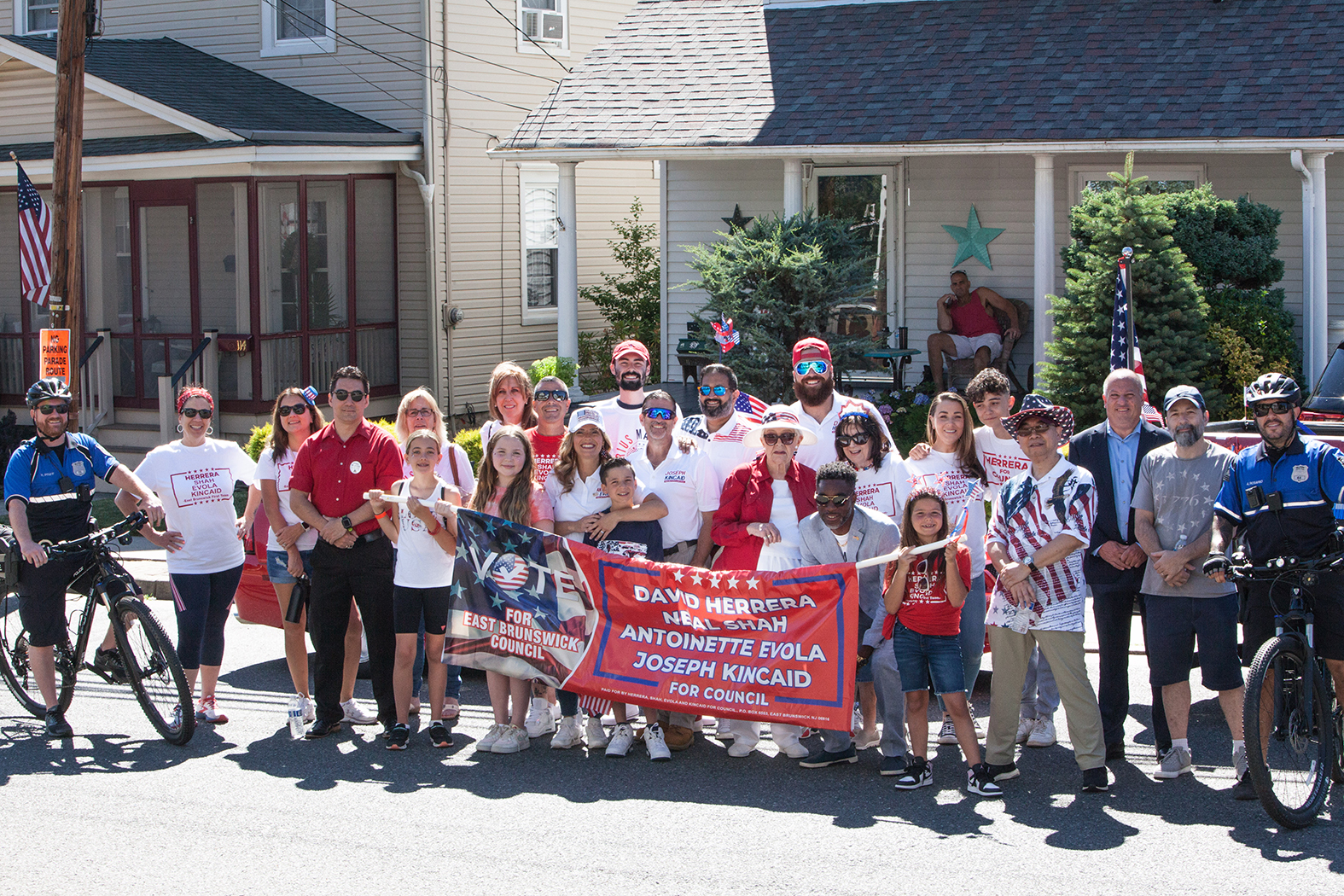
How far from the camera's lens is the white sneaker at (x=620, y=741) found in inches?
281

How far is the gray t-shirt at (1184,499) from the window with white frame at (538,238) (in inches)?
619

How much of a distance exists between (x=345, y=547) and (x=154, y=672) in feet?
3.96

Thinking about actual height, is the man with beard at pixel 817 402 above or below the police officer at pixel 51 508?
above

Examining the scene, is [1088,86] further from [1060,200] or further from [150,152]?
[150,152]

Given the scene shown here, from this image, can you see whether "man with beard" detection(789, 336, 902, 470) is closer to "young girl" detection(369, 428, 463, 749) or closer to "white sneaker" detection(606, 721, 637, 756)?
"white sneaker" detection(606, 721, 637, 756)

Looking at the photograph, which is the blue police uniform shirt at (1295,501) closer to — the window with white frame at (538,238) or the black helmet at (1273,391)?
the black helmet at (1273,391)

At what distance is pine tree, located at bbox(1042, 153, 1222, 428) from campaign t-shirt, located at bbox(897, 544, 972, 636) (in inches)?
275

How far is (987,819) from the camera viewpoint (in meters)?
6.11

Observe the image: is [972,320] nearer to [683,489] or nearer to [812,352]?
[812,352]

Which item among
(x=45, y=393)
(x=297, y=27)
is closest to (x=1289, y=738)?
(x=45, y=393)

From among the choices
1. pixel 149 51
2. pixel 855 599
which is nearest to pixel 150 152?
pixel 149 51

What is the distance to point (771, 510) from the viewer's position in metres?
7.07

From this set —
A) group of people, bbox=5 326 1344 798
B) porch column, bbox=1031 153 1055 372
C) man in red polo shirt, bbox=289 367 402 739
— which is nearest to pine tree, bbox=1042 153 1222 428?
porch column, bbox=1031 153 1055 372

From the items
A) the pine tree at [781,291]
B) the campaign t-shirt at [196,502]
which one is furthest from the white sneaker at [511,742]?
the pine tree at [781,291]
